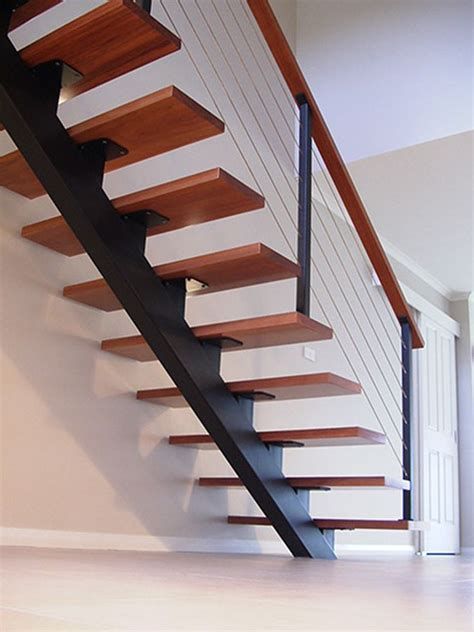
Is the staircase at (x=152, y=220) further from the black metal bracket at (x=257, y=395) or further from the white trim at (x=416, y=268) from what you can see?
the white trim at (x=416, y=268)

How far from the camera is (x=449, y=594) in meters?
1.49

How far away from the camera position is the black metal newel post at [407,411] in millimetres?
3504

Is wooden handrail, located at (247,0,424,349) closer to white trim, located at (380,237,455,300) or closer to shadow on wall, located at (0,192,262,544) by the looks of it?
shadow on wall, located at (0,192,262,544)

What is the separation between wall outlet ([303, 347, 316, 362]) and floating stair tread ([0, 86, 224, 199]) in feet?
8.21

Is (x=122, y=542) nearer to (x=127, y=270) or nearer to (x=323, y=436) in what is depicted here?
(x=323, y=436)

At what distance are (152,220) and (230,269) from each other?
1.14 ft

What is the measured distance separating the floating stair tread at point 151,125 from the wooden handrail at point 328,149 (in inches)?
31.0

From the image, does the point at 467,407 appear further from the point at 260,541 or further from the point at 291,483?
the point at 291,483

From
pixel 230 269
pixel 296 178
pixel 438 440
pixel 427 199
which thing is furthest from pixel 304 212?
pixel 438 440

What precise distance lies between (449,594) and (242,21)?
163 inches

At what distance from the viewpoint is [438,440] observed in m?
7.11

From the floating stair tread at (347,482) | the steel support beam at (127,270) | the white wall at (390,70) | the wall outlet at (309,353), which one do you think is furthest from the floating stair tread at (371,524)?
the white wall at (390,70)

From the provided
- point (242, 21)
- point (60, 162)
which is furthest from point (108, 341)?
point (242, 21)

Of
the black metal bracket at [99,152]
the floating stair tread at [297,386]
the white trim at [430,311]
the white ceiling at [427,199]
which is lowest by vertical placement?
the floating stair tread at [297,386]
